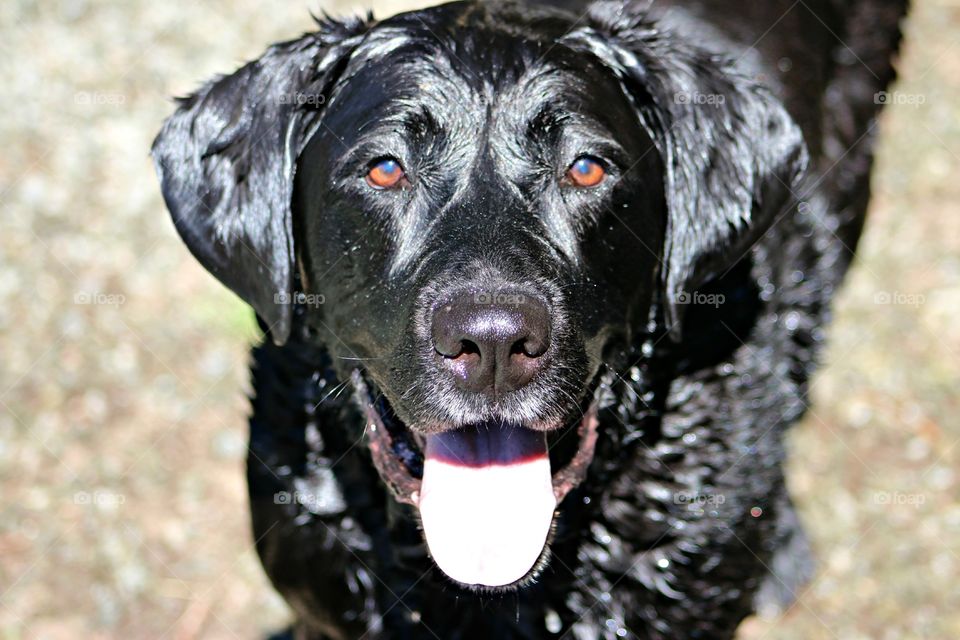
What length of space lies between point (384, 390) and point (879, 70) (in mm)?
2918

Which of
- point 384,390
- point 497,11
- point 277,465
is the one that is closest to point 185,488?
point 277,465

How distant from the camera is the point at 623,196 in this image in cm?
301

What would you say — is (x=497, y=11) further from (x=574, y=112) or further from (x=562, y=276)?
(x=562, y=276)

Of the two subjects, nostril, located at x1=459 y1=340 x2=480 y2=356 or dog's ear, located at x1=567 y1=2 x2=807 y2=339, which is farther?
dog's ear, located at x1=567 y1=2 x2=807 y2=339

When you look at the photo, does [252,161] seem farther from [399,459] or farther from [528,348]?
[528,348]

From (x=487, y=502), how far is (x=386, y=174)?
867 millimetres
